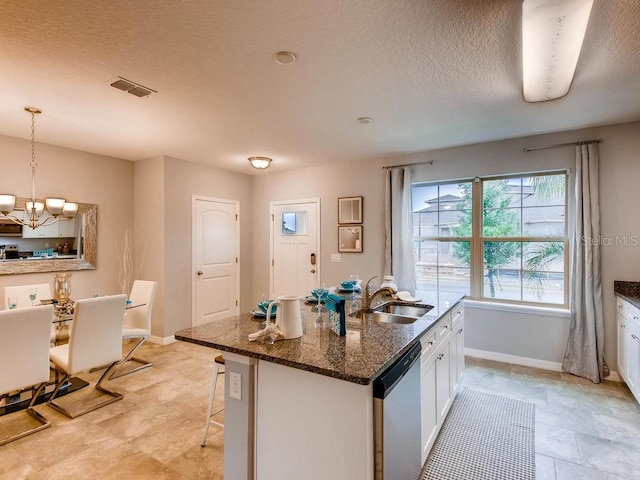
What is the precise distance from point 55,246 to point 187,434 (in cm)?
A: 319

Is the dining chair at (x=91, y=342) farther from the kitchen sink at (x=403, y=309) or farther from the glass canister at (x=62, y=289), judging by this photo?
the kitchen sink at (x=403, y=309)

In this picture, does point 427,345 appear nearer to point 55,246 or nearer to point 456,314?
point 456,314

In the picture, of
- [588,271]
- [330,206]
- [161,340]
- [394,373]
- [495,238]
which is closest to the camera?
[394,373]

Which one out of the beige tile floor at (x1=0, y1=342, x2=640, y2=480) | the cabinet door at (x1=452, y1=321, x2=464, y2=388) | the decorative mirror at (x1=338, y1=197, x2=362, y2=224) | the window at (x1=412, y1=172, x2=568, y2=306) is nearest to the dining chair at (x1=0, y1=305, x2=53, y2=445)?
the beige tile floor at (x1=0, y1=342, x2=640, y2=480)

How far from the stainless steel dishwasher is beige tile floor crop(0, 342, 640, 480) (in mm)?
991

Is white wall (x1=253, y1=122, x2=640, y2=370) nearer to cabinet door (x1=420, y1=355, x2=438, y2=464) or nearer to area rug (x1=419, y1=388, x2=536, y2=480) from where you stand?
area rug (x1=419, y1=388, x2=536, y2=480)

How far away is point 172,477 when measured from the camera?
6.60 ft

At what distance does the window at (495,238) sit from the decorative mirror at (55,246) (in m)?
4.35

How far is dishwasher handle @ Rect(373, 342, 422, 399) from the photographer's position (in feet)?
4.48

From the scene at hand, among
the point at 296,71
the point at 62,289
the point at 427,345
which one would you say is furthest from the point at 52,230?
the point at 427,345

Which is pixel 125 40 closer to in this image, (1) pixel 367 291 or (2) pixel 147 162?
(1) pixel 367 291

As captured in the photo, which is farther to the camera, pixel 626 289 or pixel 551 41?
pixel 626 289

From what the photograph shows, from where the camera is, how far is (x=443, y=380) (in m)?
2.40

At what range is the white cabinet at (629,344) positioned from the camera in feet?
8.78
